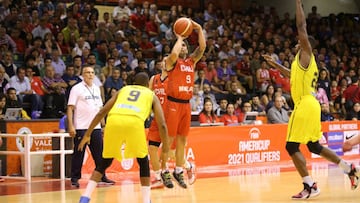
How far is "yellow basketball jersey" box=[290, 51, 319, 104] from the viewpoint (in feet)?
33.9

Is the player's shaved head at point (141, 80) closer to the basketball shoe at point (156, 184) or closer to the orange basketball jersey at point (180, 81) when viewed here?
the orange basketball jersey at point (180, 81)

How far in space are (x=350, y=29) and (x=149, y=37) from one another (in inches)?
389

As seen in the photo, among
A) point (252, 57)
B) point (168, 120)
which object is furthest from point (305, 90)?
point (252, 57)

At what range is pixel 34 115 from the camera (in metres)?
16.3

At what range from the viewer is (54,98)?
1664 centimetres

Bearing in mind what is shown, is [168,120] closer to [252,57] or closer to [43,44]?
[43,44]

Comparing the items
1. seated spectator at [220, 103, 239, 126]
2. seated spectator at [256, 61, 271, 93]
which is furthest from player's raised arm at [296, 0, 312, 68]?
seated spectator at [256, 61, 271, 93]

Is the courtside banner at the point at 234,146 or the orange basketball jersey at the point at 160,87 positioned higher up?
Answer: the orange basketball jersey at the point at 160,87

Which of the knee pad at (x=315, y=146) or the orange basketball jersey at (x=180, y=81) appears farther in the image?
the orange basketball jersey at (x=180, y=81)

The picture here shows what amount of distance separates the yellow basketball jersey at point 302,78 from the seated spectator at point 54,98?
725 centimetres

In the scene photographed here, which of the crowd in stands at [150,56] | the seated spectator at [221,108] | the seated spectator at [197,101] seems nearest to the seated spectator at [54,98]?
the crowd in stands at [150,56]

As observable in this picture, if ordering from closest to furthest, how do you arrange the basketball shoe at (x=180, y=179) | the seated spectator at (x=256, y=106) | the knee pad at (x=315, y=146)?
the knee pad at (x=315, y=146) < the basketball shoe at (x=180, y=179) < the seated spectator at (x=256, y=106)

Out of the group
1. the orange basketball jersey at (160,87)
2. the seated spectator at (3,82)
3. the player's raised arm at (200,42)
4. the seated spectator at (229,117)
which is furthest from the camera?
the seated spectator at (229,117)

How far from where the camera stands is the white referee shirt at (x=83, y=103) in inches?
493
